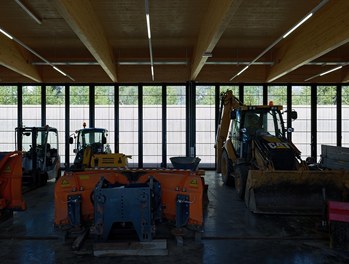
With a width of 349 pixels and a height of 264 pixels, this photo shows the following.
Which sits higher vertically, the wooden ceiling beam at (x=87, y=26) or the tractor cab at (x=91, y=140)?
the wooden ceiling beam at (x=87, y=26)

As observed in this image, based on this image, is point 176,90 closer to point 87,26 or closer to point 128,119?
point 128,119

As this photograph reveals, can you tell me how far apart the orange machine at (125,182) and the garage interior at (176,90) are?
0.29ft

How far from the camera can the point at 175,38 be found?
39.8ft

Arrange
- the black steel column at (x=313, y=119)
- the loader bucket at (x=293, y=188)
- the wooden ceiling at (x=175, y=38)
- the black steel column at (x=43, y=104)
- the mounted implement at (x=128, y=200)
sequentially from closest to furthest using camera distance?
1. the mounted implement at (x=128, y=200)
2. the loader bucket at (x=293, y=188)
3. the wooden ceiling at (x=175, y=38)
4. the black steel column at (x=43, y=104)
5. the black steel column at (x=313, y=119)

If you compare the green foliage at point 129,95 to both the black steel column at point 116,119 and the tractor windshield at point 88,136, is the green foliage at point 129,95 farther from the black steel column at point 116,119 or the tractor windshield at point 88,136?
the tractor windshield at point 88,136

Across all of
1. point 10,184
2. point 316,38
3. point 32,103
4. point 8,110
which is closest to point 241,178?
point 316,38

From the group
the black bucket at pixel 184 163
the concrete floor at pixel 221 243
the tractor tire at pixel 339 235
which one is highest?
the black bucket at pixel 184 163

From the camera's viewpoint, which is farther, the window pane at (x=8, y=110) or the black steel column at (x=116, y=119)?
the window pane at (x=8, y=110)

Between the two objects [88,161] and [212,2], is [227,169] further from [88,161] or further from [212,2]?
[212,2]

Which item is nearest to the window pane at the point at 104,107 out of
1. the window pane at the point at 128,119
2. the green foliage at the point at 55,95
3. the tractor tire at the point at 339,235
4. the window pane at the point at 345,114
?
the window pane at the point at 128,119

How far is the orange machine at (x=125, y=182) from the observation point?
594 cm

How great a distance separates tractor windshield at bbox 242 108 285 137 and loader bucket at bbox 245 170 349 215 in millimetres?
3039

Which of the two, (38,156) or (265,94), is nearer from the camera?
(38,156)

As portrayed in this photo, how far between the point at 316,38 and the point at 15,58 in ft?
31.1
